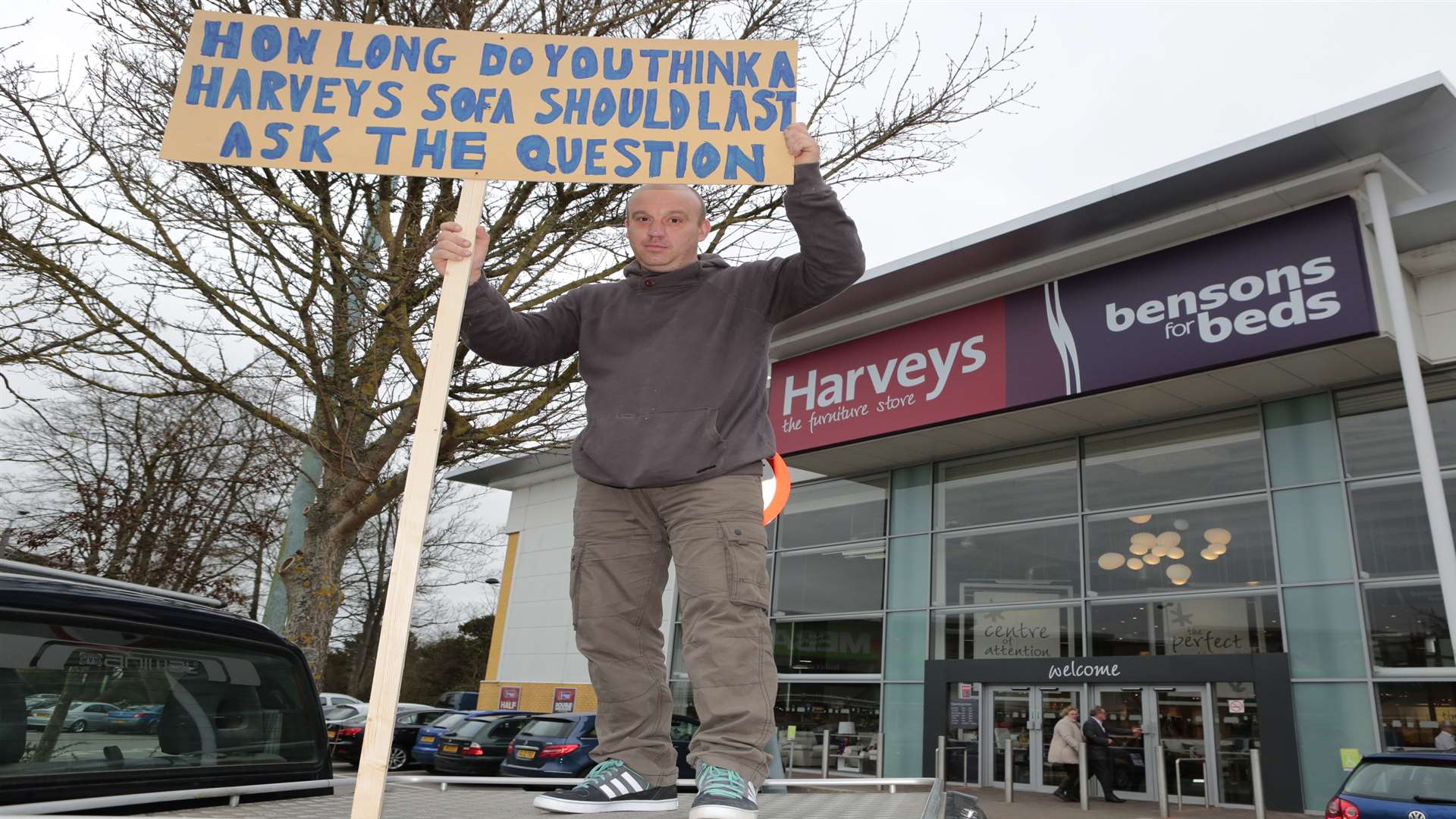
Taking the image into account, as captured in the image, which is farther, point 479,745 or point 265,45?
point 479,745

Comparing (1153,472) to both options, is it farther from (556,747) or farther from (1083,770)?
(556,747)

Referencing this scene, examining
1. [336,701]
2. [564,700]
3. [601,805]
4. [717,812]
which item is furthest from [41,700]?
[564,700]

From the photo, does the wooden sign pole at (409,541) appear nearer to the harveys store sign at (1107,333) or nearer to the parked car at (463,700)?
the harveys store sign at (1107,333)

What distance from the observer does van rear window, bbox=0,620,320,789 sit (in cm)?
191

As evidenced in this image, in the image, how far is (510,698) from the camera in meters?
24.8

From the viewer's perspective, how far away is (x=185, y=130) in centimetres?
254

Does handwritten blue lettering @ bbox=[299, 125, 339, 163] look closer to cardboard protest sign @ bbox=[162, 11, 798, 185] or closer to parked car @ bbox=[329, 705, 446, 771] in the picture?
cardboard protest sign @ bbox=[162, 11, 798, 185]

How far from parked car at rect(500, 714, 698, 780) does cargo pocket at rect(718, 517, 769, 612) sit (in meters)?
9.92

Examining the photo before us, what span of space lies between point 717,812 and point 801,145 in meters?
1.62

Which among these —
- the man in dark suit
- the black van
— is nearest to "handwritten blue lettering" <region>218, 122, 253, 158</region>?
the black van

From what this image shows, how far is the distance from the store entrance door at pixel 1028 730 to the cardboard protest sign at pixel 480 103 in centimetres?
1349

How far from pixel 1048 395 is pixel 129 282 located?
35.2 feet

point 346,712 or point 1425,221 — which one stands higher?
point 1425,221

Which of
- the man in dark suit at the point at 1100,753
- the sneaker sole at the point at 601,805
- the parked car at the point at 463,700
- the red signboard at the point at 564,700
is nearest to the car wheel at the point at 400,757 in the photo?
the red signboard at the point at 564,700
